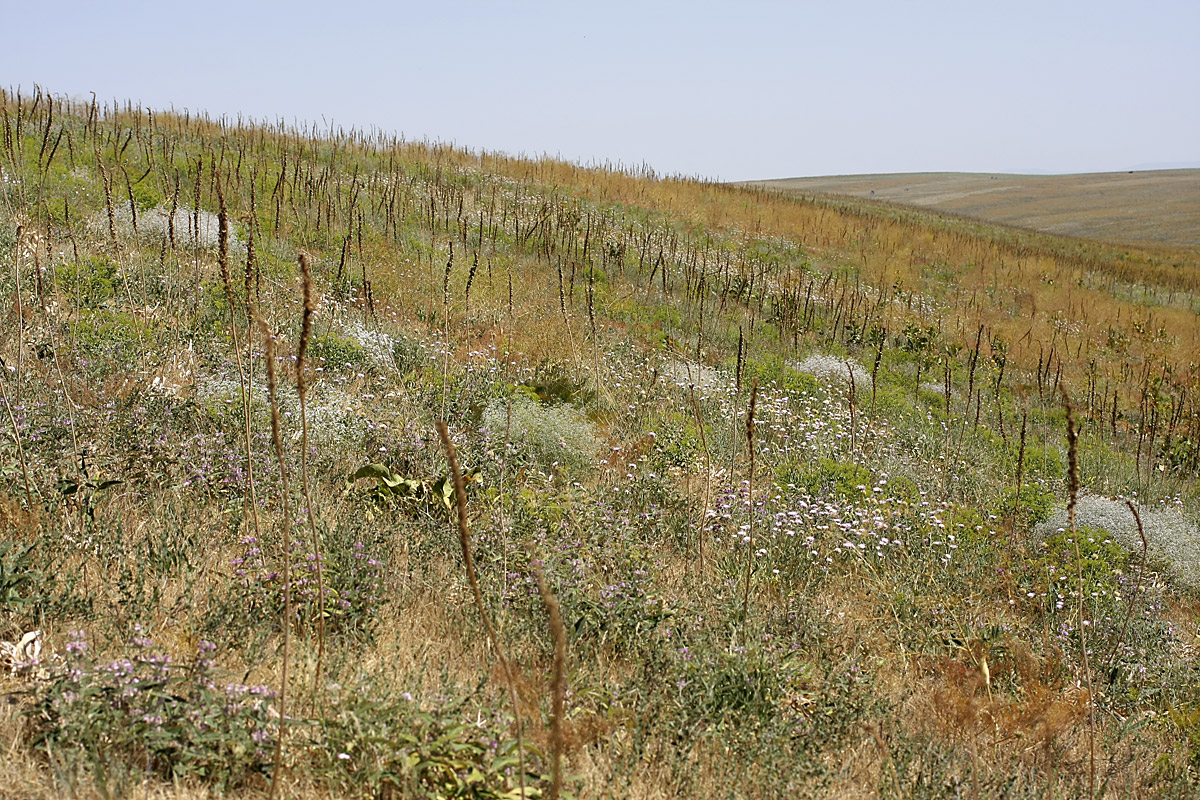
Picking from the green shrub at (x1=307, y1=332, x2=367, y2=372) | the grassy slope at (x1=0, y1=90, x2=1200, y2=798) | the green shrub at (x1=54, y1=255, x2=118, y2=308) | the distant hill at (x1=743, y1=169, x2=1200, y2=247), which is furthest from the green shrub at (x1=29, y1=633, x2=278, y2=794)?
the distant hill at (x1=743, y1=169, x2=1200, y2=247)

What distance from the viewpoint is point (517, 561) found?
3.31 meters

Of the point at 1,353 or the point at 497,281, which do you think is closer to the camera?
the point at 1,353

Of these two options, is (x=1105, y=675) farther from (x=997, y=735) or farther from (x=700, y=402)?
(x=700, y=402)

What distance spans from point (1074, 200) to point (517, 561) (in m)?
77.5

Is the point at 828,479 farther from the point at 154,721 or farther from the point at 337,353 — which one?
the point at 154,721

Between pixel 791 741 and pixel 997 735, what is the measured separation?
1.01 metres

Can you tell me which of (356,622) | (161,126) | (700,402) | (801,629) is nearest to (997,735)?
(801,629)

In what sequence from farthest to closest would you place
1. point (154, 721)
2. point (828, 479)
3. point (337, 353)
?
point (337, 353) → point (828, 479) → point (154, 721)

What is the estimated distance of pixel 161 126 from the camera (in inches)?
585

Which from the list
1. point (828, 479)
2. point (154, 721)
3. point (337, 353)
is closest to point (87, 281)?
point (337, 353)

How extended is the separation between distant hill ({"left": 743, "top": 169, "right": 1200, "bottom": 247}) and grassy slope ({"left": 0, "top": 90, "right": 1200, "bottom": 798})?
1186 inches

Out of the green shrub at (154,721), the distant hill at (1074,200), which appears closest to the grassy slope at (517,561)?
the green shrub at (154,721)

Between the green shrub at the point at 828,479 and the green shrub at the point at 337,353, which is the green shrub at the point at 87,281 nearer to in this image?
the green shrub at the point at 337,353

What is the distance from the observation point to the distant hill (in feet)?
156
